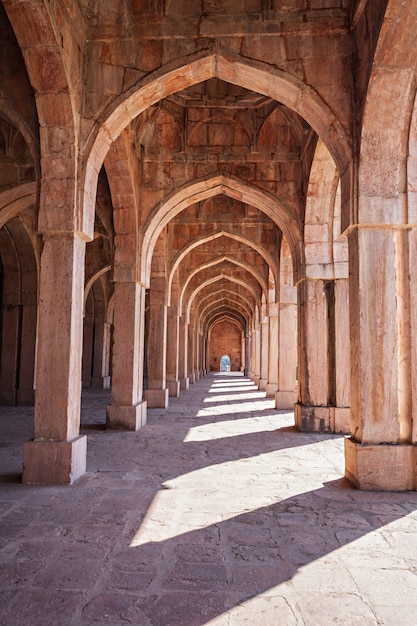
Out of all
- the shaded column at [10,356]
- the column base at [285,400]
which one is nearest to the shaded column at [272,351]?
the column base at [285,400]

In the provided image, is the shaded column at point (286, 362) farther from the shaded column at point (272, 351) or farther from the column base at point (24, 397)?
the column base at point (24, 397)

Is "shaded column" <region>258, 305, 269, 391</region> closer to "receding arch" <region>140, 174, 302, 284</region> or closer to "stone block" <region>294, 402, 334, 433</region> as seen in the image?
"receding arch" <region>140, 174, 302, 284</region>

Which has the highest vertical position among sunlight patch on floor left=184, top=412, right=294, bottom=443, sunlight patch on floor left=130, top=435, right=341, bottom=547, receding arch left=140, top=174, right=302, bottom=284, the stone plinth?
receding arch left=140, top=174, right=302, bottom=284

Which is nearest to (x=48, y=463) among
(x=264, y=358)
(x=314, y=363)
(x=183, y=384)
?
(x=314, y=363)

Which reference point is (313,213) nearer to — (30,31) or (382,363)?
(382,363)

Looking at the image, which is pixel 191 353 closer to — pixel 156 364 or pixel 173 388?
pixel 173 388

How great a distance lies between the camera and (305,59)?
5.64 metres

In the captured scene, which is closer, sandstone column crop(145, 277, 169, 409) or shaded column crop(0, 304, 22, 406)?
sandstone column crop(145, 277, 169, 409)

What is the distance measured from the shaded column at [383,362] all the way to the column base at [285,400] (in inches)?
272

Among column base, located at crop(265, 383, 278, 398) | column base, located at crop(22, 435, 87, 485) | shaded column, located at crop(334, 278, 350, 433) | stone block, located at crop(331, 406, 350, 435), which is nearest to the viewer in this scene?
column base, located at crop(22, 435, 87, 485)

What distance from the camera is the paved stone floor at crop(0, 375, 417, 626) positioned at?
104 inches

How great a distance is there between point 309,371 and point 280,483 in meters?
3.64

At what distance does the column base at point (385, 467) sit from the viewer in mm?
4938

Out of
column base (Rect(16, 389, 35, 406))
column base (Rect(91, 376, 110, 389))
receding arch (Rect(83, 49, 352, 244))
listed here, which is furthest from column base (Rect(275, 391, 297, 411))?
column base (Rect(91, 376, 110, 389))
